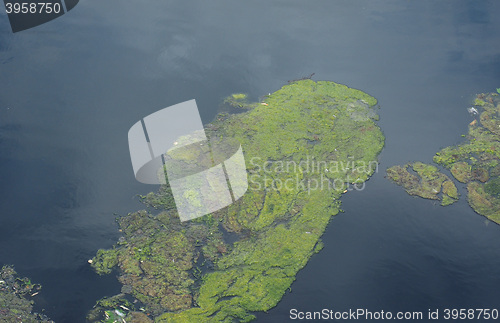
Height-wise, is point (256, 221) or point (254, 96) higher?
point (254, 96)

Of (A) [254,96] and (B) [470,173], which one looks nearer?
(B) [470,173]

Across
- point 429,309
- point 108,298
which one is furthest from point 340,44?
point 108,298

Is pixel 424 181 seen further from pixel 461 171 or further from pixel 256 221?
pixel 256 221

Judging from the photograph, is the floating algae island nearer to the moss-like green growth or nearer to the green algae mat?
the green algae mat

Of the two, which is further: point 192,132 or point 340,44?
point 340,44

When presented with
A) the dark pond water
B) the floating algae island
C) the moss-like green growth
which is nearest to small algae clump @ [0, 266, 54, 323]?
the dark pond water

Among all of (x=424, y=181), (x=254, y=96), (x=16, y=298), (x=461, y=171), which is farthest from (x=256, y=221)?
(x=461, y=171)

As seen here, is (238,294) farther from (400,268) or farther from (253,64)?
(253,64)
